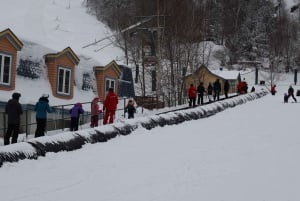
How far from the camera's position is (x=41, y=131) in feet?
49.3

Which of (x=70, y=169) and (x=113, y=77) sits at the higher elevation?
(x=113, y=77)

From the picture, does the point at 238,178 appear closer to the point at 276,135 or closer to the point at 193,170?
the point at 193,170

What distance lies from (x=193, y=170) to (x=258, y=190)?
1768 mm

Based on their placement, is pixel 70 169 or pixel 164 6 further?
pixel 164 6

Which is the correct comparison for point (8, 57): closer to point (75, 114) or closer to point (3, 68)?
point (3, 68)

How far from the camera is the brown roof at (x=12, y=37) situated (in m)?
19.3

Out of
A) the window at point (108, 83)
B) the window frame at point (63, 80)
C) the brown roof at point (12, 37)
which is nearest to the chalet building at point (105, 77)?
the window at point (108, 83)

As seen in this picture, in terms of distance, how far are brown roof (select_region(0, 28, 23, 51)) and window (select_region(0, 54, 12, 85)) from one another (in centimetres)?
59

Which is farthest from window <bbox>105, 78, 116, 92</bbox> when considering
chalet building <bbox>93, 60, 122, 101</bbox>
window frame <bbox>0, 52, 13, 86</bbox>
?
window frame <bbox>0, 52, 13, 86</bbox>

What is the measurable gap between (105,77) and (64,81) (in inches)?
137

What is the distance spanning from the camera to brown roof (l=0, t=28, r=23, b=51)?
63.3 ft

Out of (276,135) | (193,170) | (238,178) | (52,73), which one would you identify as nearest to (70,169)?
(193,170)

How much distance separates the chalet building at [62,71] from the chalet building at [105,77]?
2147 mm

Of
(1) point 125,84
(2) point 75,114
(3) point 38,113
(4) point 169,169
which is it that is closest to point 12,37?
(2) point 75,114
